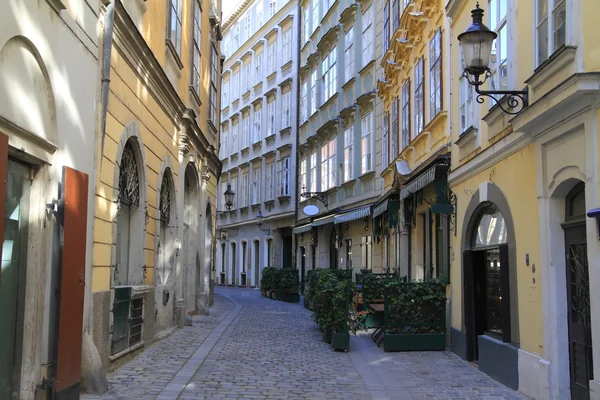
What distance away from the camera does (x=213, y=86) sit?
21.7 metres

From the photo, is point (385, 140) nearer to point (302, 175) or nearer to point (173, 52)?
point (173, 52)

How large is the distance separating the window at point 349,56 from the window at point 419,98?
8.03 meters

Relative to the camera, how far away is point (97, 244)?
341 inches

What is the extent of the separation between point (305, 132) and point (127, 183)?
64.8 feet

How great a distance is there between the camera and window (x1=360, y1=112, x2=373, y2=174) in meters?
20.9

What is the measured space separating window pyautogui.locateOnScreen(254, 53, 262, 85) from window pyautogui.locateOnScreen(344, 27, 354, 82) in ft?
47.5

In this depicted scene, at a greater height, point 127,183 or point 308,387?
point 127,183

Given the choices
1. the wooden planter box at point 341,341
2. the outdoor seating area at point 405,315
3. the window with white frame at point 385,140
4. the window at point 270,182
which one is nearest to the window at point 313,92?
the window at point 270,182

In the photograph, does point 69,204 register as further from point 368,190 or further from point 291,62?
point 291,62

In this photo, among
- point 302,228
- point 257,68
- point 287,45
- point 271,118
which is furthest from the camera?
point 257,68

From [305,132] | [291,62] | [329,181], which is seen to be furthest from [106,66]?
[291,62]

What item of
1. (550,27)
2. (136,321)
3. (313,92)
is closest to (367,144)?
(313,92)

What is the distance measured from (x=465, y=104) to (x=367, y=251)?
10.4 meters

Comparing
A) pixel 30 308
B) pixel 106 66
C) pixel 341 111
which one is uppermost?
pixel 341 111
